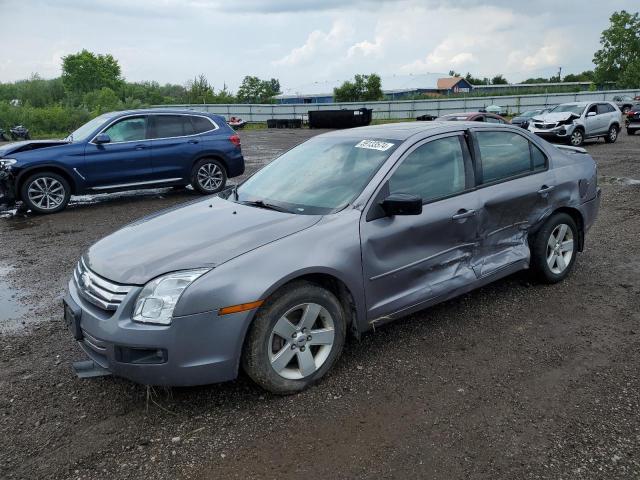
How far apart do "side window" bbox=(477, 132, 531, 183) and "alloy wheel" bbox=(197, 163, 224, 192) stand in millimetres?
→ 7212

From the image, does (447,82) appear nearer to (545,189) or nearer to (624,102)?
(624,102)

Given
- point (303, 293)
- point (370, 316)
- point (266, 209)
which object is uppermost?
point (266, 209)

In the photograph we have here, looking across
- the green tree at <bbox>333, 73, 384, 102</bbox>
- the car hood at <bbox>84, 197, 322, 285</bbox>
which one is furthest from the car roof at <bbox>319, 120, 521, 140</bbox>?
the green tree at <bbox>333, 73, 384, 102</bbox>

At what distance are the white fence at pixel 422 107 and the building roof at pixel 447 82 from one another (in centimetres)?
4860

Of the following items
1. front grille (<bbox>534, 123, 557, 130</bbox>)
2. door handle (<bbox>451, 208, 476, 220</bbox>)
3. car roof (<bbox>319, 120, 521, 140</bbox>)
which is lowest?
door handle (<bbox>451, 208, 476, 220</bbox>)

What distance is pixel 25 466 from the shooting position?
2748 mm

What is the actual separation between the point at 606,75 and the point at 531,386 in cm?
8790

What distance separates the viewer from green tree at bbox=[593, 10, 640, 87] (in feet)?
246

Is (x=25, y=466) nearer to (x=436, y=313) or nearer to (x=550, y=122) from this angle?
(x=436, y=313)

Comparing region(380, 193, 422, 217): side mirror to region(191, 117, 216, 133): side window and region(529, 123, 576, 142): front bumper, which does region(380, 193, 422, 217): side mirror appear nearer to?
region(191, 117, 216, 133): side window

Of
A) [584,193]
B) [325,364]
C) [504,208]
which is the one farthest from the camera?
[584,193]

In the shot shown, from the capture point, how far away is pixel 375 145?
4113mm

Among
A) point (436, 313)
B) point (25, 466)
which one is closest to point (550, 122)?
point (436, 313)

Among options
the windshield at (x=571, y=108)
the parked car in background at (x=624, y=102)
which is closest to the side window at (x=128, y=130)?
the windshield at (x=571, y=108)
